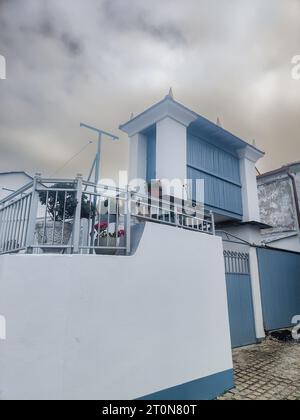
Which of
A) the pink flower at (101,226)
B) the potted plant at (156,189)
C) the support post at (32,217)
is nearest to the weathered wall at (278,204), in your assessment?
the potted plant at (156,189)

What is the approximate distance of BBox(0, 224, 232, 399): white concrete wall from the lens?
226cm

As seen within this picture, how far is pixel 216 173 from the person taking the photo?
781 centimetres

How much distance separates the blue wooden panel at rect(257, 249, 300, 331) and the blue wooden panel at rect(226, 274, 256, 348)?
801 mm

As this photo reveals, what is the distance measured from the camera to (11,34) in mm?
4914

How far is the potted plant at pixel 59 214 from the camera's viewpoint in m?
2.85

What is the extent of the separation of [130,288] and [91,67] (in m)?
5.23

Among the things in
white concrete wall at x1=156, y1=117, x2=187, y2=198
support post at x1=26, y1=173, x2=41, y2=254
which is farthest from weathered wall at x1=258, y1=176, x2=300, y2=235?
support post at x1=26, y1=173, x2=41, y2=254

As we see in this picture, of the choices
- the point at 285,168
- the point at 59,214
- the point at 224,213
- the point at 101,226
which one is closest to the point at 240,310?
the point at 224,213

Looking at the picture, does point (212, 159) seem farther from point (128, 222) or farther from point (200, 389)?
point (200, 389)

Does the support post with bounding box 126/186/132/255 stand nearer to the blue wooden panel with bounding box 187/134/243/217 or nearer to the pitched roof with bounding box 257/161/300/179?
the blue wooden panel with bounding box 187/134/243/217

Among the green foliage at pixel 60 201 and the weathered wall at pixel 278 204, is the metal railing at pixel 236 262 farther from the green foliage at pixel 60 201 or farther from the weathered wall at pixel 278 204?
the weathered wall at pixel 278 204

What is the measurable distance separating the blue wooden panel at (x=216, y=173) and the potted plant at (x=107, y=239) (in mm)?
4134

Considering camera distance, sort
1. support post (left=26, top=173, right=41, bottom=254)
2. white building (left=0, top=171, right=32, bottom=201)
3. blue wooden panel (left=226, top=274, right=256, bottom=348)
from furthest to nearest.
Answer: white building (left=0, top=171, right=32, bottom=201) < blue wooden panel (left=226, top=274, right=256, bottom=348) < support post (left=26, top=173, right=41, bottom=254)

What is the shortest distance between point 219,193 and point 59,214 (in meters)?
5.86
